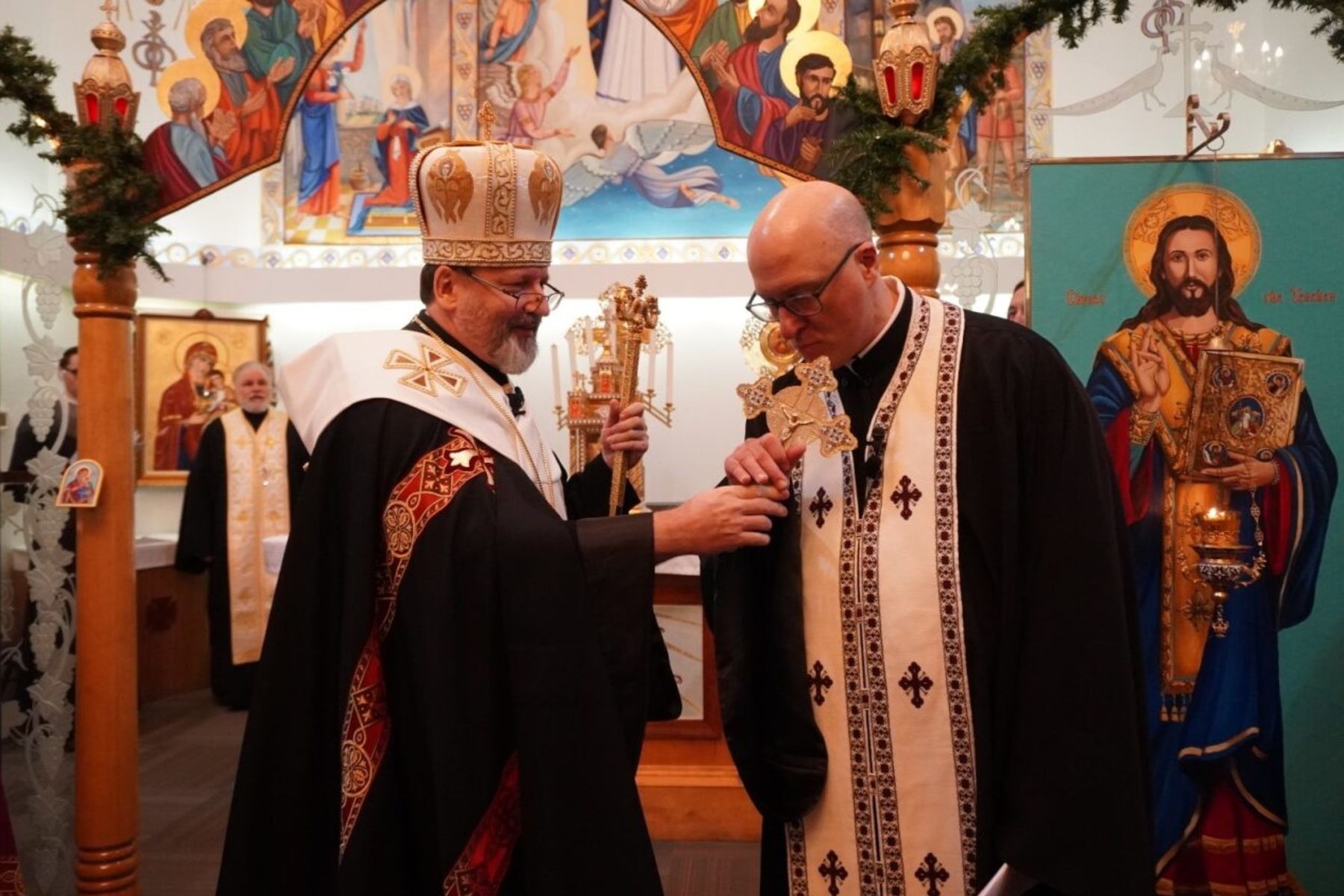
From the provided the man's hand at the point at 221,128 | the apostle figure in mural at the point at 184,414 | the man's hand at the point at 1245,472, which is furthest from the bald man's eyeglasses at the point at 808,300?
the apostle figure in mural at the point at 184,414

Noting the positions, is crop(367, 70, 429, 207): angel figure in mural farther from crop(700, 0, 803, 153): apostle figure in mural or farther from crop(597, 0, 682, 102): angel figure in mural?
crop(700, 0, 803, 153): apostle figure in mural

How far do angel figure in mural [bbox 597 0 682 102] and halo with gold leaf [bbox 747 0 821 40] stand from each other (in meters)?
6.28

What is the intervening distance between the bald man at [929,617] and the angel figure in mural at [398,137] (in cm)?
812

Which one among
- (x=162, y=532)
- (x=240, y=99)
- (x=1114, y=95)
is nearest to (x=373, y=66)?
(x=162, y=532)

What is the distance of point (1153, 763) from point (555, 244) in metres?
6.79

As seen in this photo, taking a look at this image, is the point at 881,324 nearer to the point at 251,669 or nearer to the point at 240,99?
the point at 240,99

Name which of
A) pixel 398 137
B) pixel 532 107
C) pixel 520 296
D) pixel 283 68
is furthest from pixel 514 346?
pixel 398 137

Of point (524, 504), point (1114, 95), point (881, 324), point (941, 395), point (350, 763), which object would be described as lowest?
point (350, 763)

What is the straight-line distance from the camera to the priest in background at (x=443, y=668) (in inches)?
87.0

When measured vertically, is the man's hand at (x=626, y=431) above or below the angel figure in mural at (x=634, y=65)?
below

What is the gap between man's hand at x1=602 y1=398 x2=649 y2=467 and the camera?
2.74 meters

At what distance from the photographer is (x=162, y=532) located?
359 inches

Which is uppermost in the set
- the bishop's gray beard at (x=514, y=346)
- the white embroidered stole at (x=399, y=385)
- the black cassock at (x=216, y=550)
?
the bishop's gray beard at (x=514, y=346)

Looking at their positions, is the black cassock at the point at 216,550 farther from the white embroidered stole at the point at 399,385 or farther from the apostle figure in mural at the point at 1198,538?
the apostle figure in mural at the point at 1198,538
